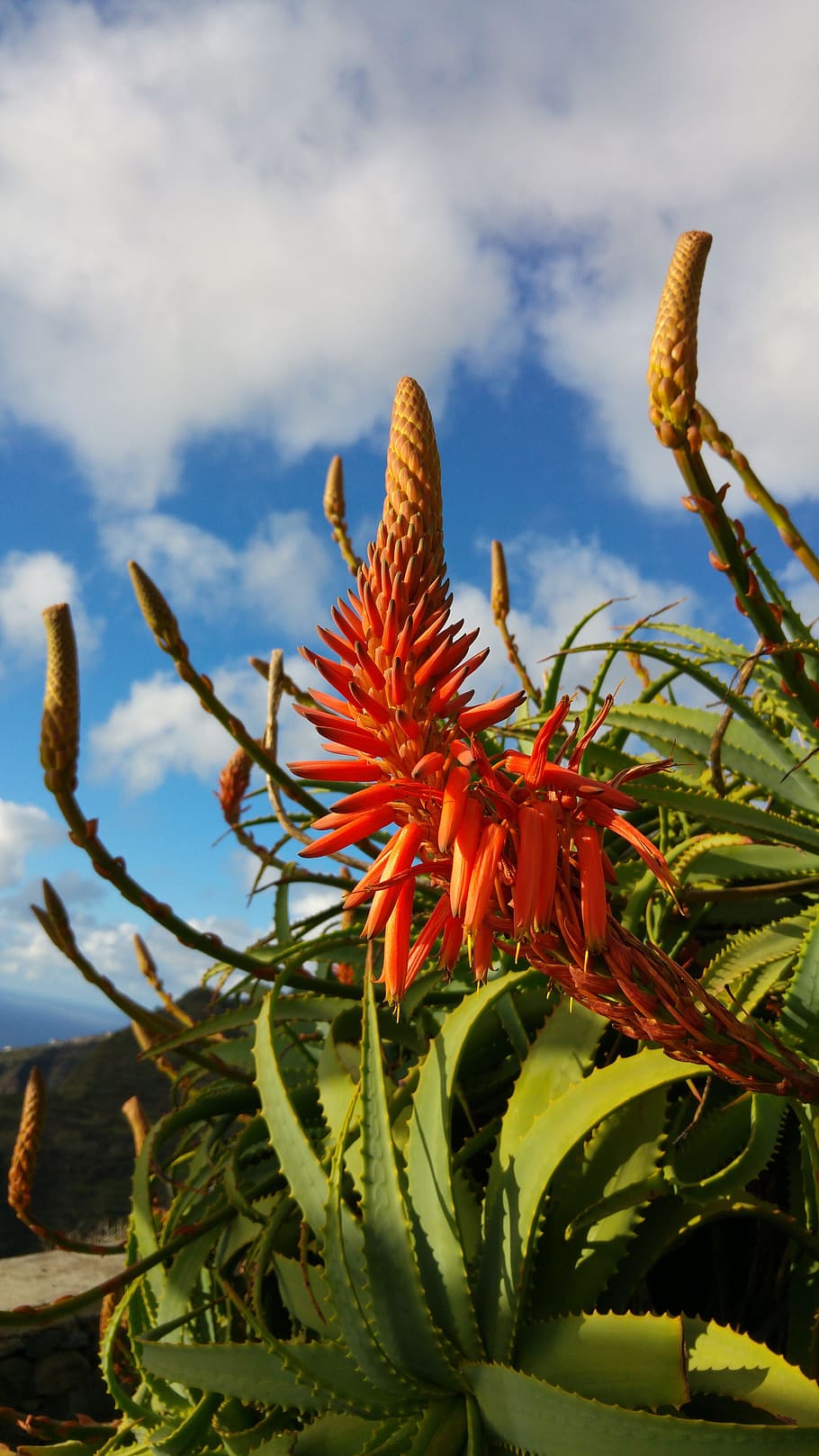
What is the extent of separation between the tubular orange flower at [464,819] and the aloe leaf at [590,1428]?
0.44 metres

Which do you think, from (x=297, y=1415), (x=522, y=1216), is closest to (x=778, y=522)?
(x=522, y=1216)

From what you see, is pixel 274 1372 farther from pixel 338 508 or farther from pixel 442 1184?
pixel 338 508

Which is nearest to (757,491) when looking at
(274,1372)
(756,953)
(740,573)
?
(740,573)

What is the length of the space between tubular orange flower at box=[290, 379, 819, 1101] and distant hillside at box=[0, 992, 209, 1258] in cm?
772

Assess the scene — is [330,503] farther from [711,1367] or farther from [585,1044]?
[711,1367]

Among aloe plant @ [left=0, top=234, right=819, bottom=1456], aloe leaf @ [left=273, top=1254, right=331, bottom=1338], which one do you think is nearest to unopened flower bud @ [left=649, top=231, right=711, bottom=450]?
aloe plant @ [left=0, top=234, right=819, bottom=1456]

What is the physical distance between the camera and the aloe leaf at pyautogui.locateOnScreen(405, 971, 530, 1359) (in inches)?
40.6

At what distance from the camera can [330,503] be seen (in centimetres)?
227

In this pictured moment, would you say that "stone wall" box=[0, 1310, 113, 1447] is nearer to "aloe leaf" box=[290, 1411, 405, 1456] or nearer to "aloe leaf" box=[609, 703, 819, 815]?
"aloe leaf" box=[290, 1411, 405, 1456]

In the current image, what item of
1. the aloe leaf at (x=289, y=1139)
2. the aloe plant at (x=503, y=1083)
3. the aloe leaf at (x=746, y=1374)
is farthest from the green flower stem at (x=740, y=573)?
the aloe leaf at (x=289, y=1139)

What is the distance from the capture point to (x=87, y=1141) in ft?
31.4

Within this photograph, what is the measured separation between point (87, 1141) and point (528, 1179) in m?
9.98

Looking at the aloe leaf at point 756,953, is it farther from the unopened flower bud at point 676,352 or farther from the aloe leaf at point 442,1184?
the unopened flower bud at point 676,352

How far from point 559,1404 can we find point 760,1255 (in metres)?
0.57
